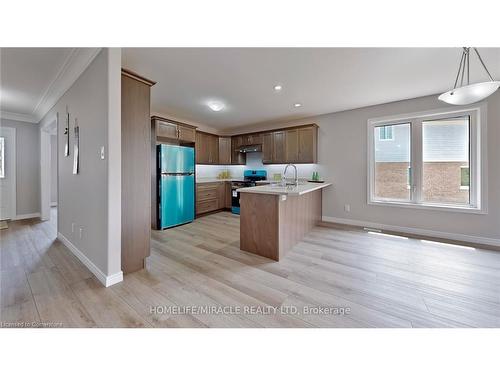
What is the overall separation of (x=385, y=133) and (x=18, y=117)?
7.83 meters

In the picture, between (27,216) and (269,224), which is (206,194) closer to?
(269,224)

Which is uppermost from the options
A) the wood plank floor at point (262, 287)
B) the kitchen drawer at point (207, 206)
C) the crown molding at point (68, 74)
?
the crown molding at point (68, 74)

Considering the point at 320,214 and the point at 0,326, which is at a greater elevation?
the point at 320,214

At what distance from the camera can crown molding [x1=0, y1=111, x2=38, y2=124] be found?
4.11 m

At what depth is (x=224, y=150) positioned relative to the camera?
574 centimetres

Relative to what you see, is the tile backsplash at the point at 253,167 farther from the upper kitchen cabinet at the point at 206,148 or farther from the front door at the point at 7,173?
the front door at the point at 7,173

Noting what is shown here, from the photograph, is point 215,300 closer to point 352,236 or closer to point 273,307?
point 273,307

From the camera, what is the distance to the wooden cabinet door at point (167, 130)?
3.76m

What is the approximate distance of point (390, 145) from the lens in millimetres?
3812

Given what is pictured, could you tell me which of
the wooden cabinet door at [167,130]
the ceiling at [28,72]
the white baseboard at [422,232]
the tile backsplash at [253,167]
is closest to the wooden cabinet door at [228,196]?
the tile backsplash at [253,167]

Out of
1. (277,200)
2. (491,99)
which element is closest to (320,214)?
(277,200)

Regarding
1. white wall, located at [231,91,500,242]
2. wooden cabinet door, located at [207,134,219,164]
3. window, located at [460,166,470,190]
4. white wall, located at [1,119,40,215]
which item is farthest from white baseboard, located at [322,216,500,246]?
white wall, located at [1,119,40,215]

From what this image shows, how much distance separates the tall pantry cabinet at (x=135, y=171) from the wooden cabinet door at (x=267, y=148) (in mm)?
3251

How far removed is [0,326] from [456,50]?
183 inches
